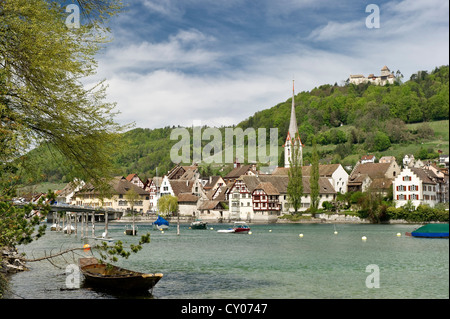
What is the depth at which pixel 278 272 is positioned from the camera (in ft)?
106

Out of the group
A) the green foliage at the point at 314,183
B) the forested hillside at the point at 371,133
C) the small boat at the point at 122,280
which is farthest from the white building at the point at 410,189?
the small boat at the point at 122,280

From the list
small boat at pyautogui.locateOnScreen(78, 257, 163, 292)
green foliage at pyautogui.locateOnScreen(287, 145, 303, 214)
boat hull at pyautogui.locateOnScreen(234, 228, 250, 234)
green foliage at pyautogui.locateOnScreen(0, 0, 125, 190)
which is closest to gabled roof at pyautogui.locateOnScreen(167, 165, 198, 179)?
green foliage at pyautogui.locateOnScreen(287, 145, 303, 214)

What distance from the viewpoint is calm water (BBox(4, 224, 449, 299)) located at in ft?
80.9

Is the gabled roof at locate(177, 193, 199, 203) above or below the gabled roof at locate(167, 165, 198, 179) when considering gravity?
below

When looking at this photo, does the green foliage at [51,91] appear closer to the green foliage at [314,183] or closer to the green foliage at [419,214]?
the green foliage at [419,214]

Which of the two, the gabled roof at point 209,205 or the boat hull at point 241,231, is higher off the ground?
the gabled roof at point 209,205

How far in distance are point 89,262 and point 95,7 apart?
14.7 m

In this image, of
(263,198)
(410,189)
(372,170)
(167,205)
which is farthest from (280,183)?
(410,189)

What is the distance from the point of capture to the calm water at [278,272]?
24672 millimetres

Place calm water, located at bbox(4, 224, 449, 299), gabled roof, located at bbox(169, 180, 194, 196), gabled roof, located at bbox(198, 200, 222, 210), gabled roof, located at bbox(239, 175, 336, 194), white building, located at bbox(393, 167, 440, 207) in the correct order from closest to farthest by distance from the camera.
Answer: calm water, located at bbox(4, 224, 449, 299) → white building, located at bbox(393, 167, 440, 207) → gabled roof, located at bbox(239, 175, 336, 194) → gabled roof, located at bbox(198, 200, 222, 210) → gabled roof, located at bbox(169, 180, 194, 196)

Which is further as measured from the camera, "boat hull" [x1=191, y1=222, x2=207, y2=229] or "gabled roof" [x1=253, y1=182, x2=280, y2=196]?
"gabled roof" [x1=253, y1=182, x2=280, y2=196]

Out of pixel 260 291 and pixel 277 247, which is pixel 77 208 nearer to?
pixel 277 247

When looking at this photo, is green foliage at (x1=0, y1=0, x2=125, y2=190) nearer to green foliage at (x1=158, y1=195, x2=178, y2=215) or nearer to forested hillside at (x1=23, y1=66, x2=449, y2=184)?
green foliage at (x1=158, y1=195, x2=178, y2=215)

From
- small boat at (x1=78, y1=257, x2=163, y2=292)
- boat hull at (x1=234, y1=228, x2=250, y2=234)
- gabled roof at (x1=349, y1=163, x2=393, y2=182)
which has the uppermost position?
gabled roof at (x1=349, y1=163, x2=393, y2=182)
